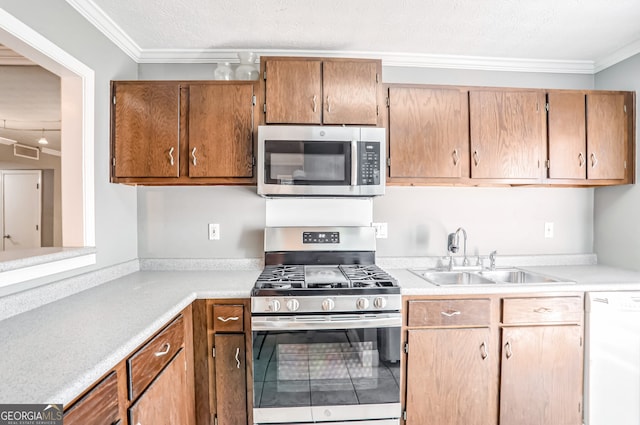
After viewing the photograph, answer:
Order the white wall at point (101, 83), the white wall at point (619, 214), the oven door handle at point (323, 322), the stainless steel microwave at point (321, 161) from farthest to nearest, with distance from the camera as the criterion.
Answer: the white wall at point (619, 214) < the stainless steel microwave at point (321, 161) < the oven door handle at point (323, 322) < the white wall at point (101, 83)

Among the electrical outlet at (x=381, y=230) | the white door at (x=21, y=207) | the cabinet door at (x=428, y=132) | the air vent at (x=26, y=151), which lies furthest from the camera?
the white door at (x=21, y=207)

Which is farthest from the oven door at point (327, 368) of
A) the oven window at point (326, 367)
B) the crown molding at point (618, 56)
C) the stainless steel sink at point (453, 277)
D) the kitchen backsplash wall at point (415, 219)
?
the crown molding at point (618, 56)

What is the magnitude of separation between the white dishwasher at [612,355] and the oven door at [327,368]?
1135mm

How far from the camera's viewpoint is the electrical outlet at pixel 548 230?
7.97 ft

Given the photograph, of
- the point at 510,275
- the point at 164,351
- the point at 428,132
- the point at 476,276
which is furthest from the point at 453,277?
the point at 164,351

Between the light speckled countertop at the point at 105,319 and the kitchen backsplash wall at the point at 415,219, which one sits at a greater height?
the kitchen backsplash wall at the point at 415,219

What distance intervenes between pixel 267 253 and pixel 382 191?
877 millimetres

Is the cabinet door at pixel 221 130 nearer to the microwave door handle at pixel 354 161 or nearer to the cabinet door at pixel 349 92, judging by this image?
the cabinet door at pixel 349 92

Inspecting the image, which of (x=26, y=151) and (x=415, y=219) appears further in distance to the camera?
(x=26, y=151)

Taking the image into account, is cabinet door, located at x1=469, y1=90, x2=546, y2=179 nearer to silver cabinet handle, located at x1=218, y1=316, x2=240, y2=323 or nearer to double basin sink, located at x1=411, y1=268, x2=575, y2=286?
double basin sink, located at x1=411, y1=268, x2=575, y2=286

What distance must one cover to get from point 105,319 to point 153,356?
233 mm

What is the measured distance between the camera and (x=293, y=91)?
1.97 meters

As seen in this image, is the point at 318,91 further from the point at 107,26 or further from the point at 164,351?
the point at 164,351
